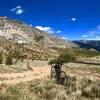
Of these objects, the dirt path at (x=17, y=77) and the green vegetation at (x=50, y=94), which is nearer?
the green vegetation at (x=50, y=94)

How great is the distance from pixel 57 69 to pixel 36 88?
3.04 m

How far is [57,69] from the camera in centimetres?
1452

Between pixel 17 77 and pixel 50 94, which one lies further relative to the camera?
pixel 17 77

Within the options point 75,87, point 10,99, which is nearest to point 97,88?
point 75,87

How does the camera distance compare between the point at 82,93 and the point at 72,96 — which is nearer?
the point at 72,96

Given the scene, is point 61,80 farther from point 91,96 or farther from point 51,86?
point 91,96

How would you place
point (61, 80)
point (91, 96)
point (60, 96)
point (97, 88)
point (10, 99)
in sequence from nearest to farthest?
point (10, 99) → point (60, 96) → point (91, 96) → point (97, 88) → point (61, 80)

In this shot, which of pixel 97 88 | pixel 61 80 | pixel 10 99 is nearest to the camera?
pixel 10 99

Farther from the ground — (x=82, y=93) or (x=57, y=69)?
(x=57, y=69)

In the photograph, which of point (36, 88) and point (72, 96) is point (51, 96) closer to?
point (72, 96)

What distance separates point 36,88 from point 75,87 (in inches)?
72.8

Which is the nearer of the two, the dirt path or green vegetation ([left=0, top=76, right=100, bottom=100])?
green vegetation ([left=0, top=76, right=100, bottom=100])

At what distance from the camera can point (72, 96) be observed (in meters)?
9.93

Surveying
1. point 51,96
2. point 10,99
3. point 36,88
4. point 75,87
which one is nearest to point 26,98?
point 10,99
